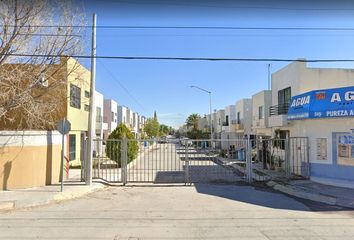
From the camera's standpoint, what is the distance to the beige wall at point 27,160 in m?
13.9

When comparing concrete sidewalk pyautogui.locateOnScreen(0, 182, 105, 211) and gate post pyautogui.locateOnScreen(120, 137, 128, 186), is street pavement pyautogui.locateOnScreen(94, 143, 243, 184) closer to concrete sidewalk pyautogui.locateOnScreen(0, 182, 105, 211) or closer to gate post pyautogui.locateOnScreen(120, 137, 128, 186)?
gate post pyautogui.locateOnScreen(120, 137, 128, 186)

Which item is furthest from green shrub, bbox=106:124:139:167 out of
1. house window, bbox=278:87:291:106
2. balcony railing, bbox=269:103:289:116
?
house window, bbox=278:87:291:106

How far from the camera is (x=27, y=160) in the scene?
14570 mm

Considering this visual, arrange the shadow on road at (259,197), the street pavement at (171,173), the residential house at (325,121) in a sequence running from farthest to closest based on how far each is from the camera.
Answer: the street pavement at (171,173) → the residential house at (325,121) → the shadow on road at (259,197)

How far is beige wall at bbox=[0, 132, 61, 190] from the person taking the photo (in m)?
13.9

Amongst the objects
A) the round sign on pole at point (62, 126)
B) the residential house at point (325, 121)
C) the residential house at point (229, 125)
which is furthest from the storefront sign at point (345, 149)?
the residential house at point (229, 125)

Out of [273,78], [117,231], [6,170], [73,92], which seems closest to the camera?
[117,231]

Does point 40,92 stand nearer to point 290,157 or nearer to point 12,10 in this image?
point 12,10

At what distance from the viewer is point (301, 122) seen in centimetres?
1912

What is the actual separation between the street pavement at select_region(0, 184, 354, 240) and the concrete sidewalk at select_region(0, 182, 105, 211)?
21.6 inches

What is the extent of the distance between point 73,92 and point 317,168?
15948mm

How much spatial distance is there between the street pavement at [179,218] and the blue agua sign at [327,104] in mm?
5214

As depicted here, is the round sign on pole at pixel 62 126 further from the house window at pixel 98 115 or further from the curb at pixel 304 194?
the house window at pixel 98 115

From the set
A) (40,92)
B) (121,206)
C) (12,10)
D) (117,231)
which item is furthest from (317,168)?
(12,10)
